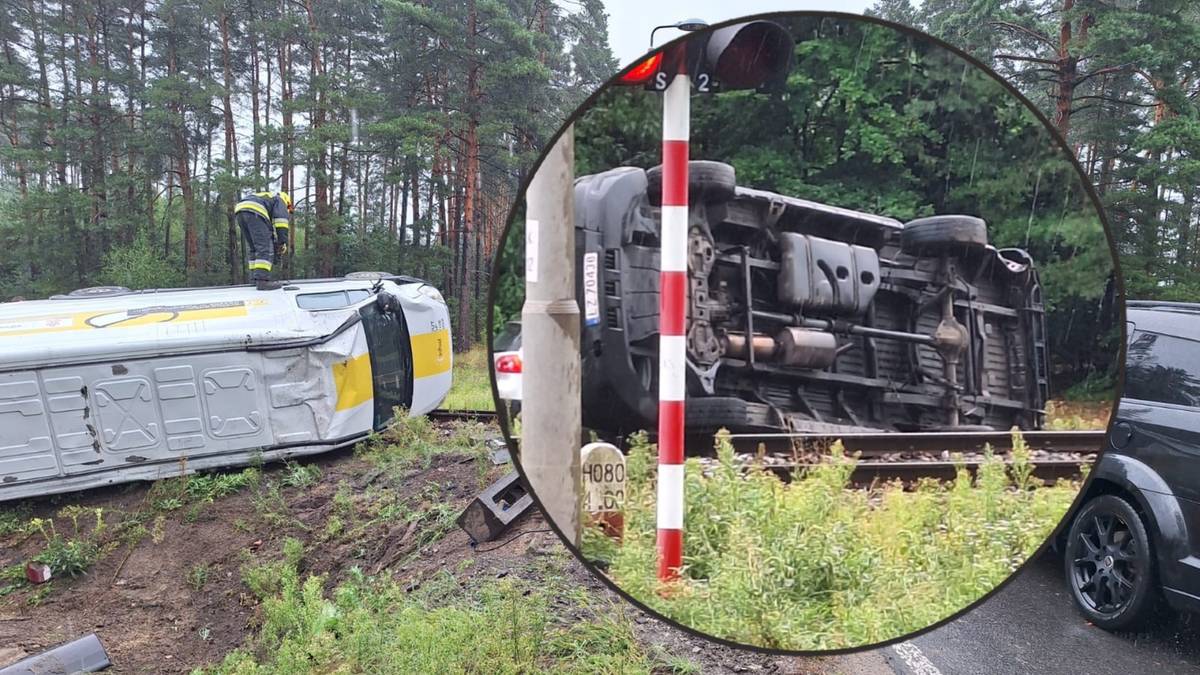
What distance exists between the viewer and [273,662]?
4.64 m

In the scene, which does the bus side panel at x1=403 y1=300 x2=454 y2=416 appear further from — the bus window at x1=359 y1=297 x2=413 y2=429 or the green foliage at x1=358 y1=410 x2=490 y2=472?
the green foliage at x1=358 y1=410 x2=490 y2=472

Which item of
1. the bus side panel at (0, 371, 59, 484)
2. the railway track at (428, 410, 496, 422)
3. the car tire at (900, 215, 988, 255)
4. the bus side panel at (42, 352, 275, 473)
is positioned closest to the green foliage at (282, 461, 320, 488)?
the bus side panel at (42, 352, 275, 473)

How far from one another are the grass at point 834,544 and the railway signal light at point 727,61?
1.70ft

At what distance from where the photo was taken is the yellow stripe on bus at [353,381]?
812cm

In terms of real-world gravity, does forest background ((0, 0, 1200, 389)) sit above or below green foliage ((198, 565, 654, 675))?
above

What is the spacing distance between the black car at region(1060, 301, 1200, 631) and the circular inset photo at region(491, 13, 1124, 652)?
9.05 ft

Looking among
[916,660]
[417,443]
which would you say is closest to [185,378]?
[417,443]

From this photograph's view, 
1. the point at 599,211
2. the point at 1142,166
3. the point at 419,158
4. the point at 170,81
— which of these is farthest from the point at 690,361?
the point at 170,81

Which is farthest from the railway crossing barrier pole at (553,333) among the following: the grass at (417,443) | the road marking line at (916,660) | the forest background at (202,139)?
the forest background at (202,139)

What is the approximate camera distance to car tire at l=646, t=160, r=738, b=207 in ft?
3.07

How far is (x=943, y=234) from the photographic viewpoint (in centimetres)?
92

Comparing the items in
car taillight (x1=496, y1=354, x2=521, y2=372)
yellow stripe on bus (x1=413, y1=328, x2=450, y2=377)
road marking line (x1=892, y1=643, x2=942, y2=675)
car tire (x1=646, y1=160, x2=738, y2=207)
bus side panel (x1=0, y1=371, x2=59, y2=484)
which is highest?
car tire (x1=646, y1=160, x2=738, y2=207)

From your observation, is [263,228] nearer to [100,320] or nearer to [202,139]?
[100,320]

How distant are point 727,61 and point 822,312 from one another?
39 cm
